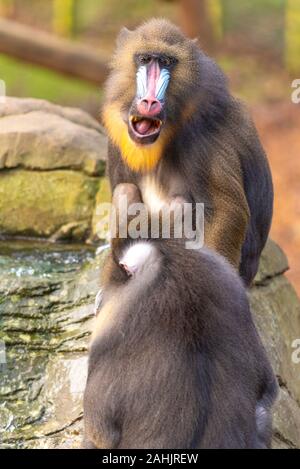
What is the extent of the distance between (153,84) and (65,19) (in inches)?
437

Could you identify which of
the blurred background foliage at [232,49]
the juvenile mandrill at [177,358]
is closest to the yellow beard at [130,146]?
the juvenile mandrill at [177,358]

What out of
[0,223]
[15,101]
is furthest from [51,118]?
[0,223]

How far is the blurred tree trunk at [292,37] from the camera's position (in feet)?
45.6

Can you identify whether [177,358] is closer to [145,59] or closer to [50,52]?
[145,59]

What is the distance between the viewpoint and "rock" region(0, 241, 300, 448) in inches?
187

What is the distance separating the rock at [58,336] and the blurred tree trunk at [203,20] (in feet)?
26.7

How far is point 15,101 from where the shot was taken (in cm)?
715

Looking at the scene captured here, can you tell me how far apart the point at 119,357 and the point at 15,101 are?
11.9 ft

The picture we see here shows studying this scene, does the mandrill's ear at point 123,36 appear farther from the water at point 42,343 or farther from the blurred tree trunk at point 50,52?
the blurred tree trunk at point 50,52

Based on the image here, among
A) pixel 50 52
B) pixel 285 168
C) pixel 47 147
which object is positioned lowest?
pixel 47 147

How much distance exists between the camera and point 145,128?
17.3ft

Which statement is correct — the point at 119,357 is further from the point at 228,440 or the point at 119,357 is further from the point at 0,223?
the point at 0,223

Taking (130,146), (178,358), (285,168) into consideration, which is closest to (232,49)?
(285,168)

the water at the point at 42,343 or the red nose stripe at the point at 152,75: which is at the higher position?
the red nose stripe at the point at 152,75
